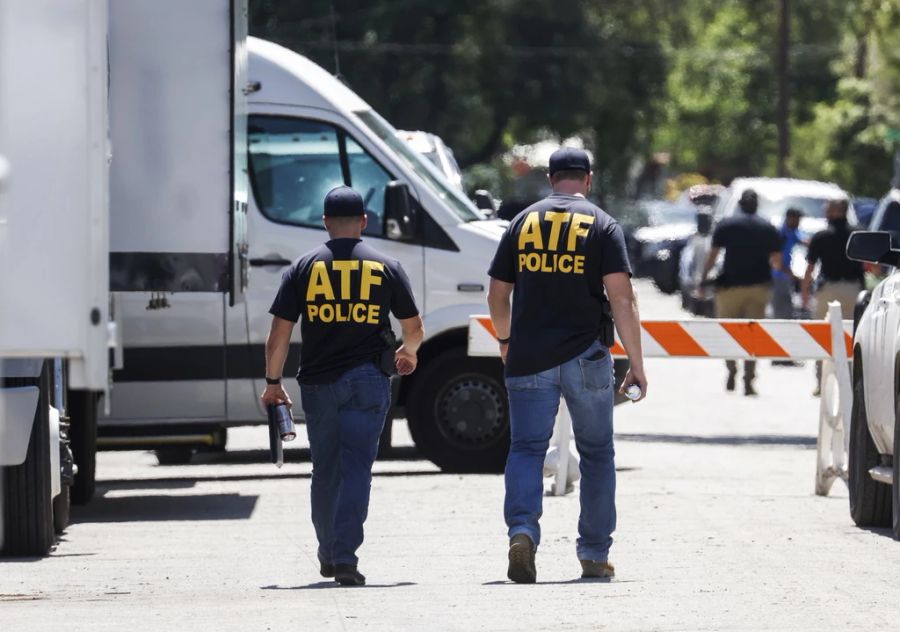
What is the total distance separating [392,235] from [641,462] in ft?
8.44

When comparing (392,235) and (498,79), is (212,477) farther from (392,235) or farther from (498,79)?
(498,79)

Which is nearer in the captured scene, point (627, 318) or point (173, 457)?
point (627, 318)

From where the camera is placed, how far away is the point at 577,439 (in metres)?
9.08

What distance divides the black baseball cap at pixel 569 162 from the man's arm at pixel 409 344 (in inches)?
33.2

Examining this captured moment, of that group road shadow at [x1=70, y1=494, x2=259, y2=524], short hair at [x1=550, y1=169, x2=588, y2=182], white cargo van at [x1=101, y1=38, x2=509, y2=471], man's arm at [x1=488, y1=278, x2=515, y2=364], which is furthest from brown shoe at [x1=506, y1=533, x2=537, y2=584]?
white cargo van at [x1=101, y1=38, x2=509, y2=471]

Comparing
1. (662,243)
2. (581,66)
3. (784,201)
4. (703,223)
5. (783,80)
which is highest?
(581,66)

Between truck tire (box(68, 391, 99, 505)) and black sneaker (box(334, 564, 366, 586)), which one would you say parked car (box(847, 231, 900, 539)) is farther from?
truck tire (box(68, 391, 99, 505))

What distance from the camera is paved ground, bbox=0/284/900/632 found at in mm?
7930

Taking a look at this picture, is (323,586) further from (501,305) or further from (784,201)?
(784,201)

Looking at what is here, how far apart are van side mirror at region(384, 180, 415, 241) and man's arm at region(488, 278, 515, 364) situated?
4.04 m

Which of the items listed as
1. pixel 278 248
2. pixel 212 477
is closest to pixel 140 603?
pixel 278 248

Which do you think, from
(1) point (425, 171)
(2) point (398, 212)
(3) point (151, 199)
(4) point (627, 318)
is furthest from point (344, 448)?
(1) point (425, 171)

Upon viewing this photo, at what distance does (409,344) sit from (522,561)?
1051 millimetres

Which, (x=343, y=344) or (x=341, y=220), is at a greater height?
(x=341, y=220)
